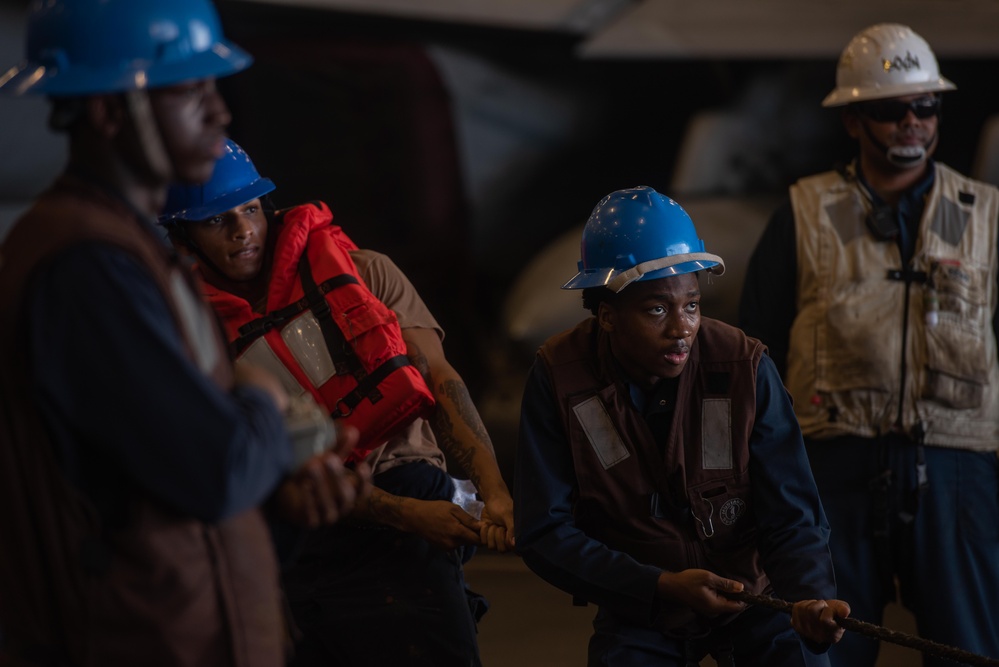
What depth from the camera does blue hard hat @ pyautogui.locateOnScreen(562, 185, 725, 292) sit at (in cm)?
238

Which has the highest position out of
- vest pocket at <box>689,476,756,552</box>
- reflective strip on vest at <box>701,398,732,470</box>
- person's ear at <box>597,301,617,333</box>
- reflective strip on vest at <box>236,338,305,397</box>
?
person's ear at <box>597,301,617,333</box>

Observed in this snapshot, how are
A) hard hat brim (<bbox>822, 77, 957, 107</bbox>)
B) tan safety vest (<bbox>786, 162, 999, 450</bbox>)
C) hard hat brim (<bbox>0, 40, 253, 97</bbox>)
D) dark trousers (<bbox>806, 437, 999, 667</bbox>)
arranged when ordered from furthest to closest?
hard hat brim (<bbox>822, 77, 957, 107</bbox>), tan safety vest (<bbox>786, 162, 999, 450</bbox>), dark trousers (<bbox>806, 437, 999, 667</bbox>), hard hat brim (<bbox>0, 40, 253, 97</bbox>)

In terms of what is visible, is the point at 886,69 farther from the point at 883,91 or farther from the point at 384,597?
the point at 384,597

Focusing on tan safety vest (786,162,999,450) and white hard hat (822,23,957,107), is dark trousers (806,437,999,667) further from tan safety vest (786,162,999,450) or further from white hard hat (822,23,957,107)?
white hard hat (822,23,957,107)

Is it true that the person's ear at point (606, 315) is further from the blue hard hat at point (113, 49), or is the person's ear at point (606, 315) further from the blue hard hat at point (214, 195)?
the blue hard hat at point (113, 49)

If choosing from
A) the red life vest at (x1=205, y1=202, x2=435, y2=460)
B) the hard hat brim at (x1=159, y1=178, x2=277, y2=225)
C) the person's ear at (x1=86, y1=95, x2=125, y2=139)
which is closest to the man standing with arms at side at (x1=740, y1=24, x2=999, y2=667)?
the red life vest at (x1=205, y1=202, x2=435, y2=460)

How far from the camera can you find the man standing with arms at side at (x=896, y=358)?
10.2 ft

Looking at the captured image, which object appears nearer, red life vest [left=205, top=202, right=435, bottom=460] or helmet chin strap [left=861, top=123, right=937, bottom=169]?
red life vest [left=205, top=202, right=435, bottom=460]

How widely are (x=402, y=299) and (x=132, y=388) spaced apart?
1.48m

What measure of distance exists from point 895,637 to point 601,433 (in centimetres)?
65

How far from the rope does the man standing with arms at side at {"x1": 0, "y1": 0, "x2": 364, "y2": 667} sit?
0.91 meters

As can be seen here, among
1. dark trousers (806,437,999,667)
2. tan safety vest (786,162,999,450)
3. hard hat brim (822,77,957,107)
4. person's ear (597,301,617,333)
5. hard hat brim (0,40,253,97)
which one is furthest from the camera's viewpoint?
hard hat brim (822,77,957,107)

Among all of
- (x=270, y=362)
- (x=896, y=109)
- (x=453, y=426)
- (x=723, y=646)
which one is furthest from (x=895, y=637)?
(x=896, y=109)

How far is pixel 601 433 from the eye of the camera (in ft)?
7.77
